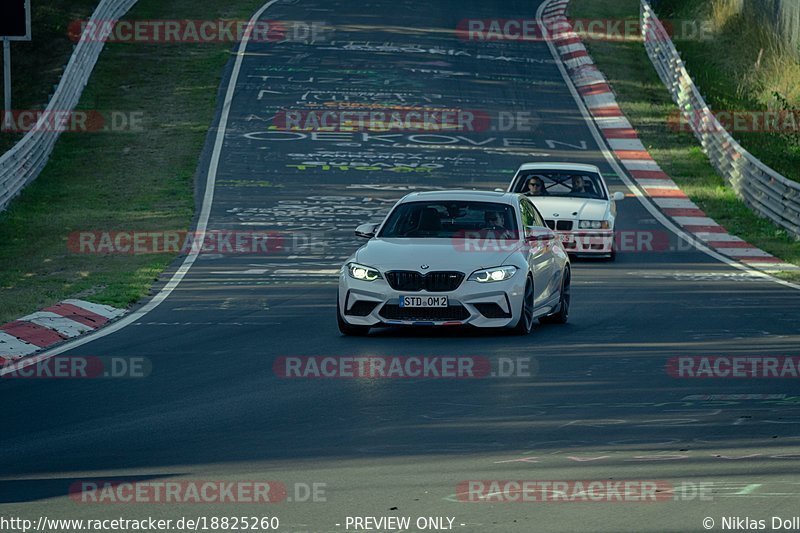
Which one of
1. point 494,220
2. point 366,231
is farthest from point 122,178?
point 494,220

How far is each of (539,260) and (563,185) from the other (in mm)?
9441

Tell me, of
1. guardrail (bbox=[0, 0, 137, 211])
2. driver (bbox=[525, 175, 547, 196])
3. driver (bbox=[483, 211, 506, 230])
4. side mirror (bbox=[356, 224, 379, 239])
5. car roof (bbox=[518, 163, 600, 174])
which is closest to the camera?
side mirror (bbox=[356, 224, 379, 239])

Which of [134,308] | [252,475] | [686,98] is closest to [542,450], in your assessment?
[252,475]

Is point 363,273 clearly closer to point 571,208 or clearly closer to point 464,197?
point 464,197

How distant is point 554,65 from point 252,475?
39.1 metres

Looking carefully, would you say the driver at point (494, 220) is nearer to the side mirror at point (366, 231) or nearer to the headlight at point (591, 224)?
the side mirror at point (366, 231)

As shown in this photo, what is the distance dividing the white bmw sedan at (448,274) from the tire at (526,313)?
0.03 feet

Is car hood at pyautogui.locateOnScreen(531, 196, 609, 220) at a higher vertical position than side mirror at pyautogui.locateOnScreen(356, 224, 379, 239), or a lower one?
lower

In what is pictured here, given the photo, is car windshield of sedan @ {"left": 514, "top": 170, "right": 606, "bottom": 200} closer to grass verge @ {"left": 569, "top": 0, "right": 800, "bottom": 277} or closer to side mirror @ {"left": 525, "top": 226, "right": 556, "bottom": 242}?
grass verge @ {"left": 569, "top": 0, "right": 800, "bottom": 277}

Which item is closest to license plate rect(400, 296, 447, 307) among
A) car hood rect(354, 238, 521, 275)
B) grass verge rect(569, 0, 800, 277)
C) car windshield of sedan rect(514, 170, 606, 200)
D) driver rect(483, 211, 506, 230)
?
car hood rect(354, 238, 521, 275)

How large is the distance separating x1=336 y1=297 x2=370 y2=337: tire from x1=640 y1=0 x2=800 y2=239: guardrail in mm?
14506

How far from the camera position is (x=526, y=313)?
1497cm

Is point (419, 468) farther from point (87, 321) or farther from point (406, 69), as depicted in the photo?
point (406, 69)

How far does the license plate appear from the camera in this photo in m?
14.5
